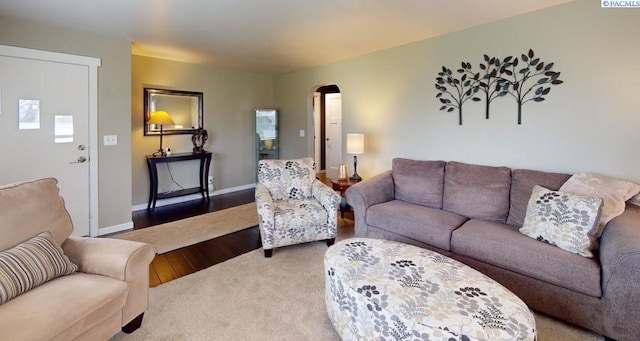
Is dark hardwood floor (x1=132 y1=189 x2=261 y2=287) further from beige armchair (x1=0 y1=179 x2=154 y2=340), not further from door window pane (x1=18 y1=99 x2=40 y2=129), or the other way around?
door window pane (x1=18 y1=99 x2=40 y2=129)

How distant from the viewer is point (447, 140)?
3.59 meters

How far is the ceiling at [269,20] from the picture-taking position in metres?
2.65

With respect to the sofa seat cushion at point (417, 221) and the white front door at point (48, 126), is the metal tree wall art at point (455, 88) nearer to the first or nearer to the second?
the sofa seat cushion at point (417, 221)

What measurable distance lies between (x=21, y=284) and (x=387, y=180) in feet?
9.74

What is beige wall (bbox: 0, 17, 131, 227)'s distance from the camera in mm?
3401

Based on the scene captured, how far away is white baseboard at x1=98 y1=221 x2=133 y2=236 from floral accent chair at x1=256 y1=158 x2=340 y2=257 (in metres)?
1.87

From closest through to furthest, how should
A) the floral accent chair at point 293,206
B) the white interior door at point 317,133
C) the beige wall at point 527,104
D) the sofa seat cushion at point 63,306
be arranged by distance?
the sofa seat cushion at point 63,306
the beige wall at point 527,104
the floral accent chair at point 293,206
the white interior door at point 317,133

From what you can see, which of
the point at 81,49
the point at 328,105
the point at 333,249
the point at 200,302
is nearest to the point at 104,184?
the point at 81,49

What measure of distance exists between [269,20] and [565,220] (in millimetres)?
2963

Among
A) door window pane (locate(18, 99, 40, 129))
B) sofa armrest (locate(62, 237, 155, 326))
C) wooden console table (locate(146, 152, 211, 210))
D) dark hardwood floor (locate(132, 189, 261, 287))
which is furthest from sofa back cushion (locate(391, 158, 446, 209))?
door window pane (locate(18, 99, 40, 129))

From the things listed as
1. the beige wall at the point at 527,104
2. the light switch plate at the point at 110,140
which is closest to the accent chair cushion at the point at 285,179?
the beige wall at the point at 527,104

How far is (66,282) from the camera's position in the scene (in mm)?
1608

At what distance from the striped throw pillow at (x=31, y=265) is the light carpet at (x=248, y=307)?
56 centimetres

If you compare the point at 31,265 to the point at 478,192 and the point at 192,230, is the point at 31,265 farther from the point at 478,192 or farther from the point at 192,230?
the point at 478,192
